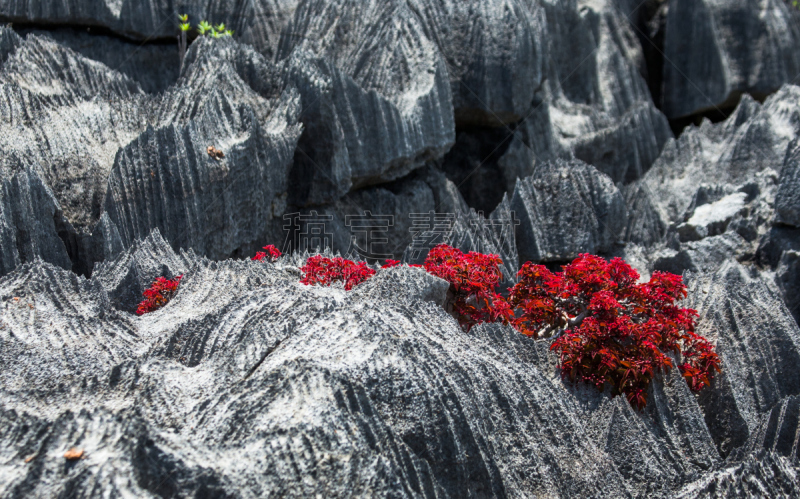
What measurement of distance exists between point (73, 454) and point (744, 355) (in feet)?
17.7

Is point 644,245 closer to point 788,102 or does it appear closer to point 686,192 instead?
point 686,192

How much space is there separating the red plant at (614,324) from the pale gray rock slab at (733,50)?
12.5 m

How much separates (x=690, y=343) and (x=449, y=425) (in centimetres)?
310

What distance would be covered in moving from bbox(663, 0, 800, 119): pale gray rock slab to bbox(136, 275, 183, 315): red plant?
1521 centimetres

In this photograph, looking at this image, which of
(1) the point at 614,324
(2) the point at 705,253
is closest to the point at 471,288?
(1) the point at 614,324

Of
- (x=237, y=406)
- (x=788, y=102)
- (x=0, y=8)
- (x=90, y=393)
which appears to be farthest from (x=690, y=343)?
(x=0, y=8)

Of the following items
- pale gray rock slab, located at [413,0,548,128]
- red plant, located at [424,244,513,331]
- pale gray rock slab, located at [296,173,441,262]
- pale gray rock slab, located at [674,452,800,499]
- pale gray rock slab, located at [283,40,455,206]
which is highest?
pale gray rock slab, located at [413,0,548,128]

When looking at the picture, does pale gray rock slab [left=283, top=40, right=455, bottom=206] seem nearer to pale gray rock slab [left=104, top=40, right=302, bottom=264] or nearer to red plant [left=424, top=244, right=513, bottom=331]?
pale gray rock slab [left=104, top=40, right=302, bottom=264]

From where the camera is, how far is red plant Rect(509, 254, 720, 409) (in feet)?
16.5

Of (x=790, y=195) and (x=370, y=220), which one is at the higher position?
(x=370, y=220)

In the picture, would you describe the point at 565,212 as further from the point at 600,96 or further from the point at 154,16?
the point at 154,16

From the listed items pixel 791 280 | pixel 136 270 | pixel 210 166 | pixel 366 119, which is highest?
pixel 366 119

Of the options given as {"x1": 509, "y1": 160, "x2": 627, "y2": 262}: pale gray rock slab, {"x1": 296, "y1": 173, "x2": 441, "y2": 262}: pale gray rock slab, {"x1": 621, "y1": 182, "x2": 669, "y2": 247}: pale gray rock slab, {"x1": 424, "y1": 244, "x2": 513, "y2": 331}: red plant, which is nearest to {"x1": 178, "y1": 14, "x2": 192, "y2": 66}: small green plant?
{"x1": 296, "y1": 173, "x2": 441, "y2": 262}: pale gray rock slab

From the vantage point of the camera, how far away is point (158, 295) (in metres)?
5.97
